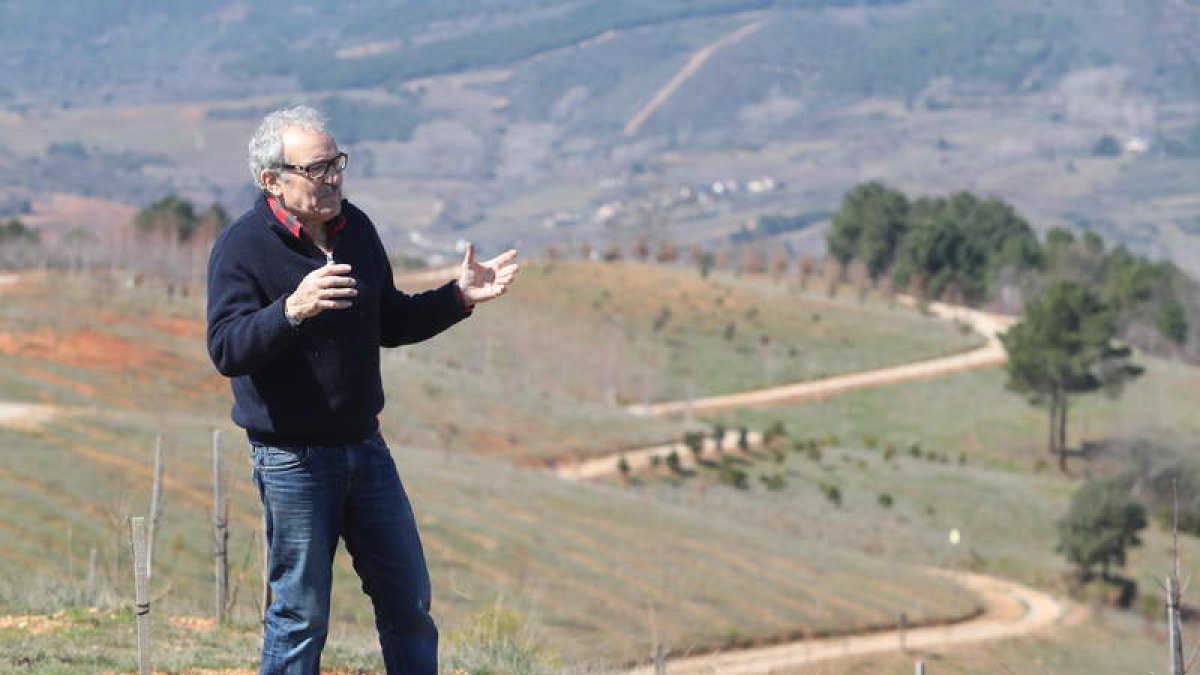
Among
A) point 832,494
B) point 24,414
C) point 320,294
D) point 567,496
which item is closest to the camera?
point 320,294

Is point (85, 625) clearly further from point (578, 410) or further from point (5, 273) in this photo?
point (5, 273)

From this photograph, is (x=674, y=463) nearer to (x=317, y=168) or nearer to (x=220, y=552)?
(x=220, y=552)

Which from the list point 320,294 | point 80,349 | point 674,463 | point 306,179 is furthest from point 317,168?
point 674,463

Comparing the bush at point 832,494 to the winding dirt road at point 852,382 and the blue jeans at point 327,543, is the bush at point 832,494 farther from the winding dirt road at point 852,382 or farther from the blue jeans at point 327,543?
the blue jeans at point 327,543

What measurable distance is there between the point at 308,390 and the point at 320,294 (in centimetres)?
49

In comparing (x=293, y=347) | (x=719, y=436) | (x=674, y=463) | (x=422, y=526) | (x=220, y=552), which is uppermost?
(x=293, y=347)

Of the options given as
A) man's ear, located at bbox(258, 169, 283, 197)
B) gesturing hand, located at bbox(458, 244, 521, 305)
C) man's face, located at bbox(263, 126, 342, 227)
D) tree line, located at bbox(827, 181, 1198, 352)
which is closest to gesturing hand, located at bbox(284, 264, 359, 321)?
man's face, located at bbox(263, 126, 342, 227)

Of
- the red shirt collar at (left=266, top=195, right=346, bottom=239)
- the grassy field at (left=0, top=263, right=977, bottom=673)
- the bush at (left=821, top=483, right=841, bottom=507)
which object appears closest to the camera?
the red shirt collar at (left=266, top=195, right=346, bottom=239)

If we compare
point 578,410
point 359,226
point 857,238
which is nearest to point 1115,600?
point 578,410

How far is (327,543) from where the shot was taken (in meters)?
7.07

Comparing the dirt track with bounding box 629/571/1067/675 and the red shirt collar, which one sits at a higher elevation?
the red shirt collar

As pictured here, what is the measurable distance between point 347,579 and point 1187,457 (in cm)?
4001

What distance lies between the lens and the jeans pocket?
696 centimetres

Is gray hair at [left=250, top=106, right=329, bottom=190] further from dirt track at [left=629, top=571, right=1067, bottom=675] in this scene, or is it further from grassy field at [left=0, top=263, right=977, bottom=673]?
dirt track at [left=629, top=571, right=1067, bottom=675]
